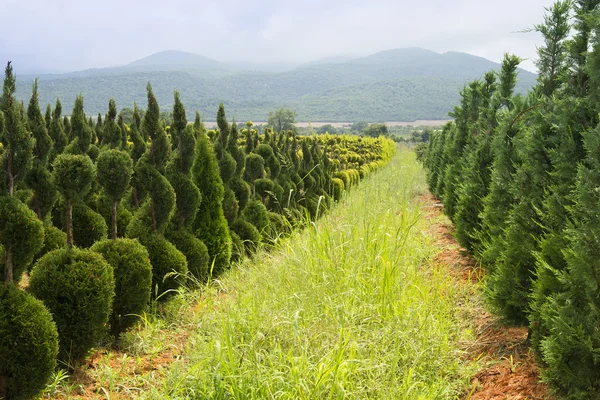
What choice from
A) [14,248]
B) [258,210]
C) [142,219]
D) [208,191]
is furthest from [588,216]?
[258,210]

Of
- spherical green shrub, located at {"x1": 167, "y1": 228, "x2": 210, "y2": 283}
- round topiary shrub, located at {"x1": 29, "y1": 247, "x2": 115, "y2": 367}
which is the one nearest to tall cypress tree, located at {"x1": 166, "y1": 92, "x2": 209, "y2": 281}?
spherical green shrub, located at {"x1": 167, "y1": 228, "x2": 210, "y2": 283}

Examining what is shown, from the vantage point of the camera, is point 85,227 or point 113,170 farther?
point 85,227

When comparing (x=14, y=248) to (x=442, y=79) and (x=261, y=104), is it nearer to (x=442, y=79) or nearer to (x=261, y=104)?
(x=261, y=104)

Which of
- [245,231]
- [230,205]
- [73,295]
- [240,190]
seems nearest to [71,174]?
[73,295]

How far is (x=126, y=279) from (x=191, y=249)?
5.29 ft

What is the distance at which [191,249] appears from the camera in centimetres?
578

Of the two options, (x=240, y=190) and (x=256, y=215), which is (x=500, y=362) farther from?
(x=240, y=190)

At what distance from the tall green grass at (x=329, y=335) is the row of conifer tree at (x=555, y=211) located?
680mm

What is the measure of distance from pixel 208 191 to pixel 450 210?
5384mm

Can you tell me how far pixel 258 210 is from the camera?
8.29 m

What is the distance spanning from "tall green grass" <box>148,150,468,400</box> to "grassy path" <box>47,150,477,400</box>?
11mm

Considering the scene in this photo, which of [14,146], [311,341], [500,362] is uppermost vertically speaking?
[14,146]

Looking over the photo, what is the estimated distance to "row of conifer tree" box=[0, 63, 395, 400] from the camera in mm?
3092

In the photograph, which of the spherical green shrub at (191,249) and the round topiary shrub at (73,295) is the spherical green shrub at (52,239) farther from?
the round topiary shrub at (73,295)
